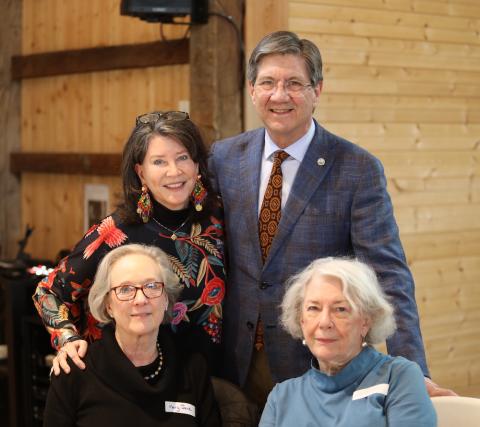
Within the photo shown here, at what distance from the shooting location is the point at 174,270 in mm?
2766

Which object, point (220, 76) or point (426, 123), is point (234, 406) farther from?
point (426, 123)

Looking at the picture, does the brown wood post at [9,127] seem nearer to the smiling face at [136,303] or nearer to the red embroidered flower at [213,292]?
the red embroidered flower at [213,292]

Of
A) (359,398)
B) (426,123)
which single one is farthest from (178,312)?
(426,123)

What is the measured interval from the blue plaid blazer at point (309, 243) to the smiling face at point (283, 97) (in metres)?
0.13

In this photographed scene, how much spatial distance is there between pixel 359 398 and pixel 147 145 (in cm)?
98

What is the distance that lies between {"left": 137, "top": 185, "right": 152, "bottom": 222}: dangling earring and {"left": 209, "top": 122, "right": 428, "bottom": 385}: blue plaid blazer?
0.28 m

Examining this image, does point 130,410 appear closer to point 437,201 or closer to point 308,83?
point 308,83

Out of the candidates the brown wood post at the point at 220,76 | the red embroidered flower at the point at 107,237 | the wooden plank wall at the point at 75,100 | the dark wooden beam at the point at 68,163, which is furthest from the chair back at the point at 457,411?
the dark wooden beam at the point at 68,163

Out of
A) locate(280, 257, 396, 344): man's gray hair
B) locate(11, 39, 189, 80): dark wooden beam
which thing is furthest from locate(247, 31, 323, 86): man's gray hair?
locate(11, 39, 189, 80): dark wooden beam

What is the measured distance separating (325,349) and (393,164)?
2.29 m

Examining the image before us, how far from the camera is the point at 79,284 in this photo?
2.78 meters

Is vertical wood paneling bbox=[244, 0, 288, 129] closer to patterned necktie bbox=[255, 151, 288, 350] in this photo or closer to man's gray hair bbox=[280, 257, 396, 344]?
patterned necktie bbox=[255, 151, 288, 350]

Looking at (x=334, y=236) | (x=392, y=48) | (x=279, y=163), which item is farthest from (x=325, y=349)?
(x=392, y=48)

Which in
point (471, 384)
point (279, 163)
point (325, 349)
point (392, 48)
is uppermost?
point (392, 48)
